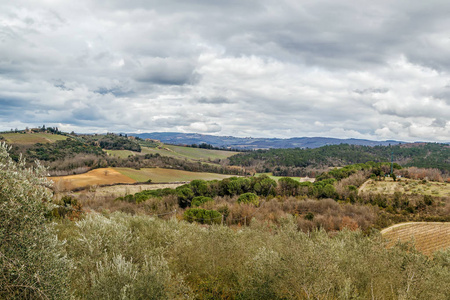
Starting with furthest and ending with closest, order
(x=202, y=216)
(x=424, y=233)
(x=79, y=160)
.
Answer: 1. (x=79, y=160)
2. (x=202, y=216)
3. (x=424, y=233)

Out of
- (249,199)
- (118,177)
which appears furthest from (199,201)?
(118,177)

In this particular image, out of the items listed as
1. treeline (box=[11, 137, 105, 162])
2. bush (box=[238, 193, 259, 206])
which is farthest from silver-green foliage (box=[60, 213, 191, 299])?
treeline (box=[11, 137, 105, 162])

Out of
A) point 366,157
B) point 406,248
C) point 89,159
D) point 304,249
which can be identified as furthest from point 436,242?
point 366,157

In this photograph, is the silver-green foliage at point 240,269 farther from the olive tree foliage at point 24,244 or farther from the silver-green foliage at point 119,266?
the olive tree foliage at point 24,244

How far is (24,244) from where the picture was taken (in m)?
5.71

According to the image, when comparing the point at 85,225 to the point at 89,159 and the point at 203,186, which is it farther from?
the point at 89,159

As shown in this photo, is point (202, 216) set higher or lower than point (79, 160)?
lower

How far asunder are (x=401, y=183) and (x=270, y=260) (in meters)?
59.6

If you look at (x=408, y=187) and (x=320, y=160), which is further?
(x=320, y=160)

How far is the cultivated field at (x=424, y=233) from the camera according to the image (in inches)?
1173

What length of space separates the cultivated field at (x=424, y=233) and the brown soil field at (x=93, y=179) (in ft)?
191

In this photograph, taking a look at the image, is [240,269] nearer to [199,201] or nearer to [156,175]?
[199,201]

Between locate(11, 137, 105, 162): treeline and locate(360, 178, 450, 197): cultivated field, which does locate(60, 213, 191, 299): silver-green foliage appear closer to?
locate(360, 178, 450, 197): cultivated field

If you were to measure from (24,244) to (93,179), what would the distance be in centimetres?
6853
